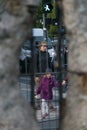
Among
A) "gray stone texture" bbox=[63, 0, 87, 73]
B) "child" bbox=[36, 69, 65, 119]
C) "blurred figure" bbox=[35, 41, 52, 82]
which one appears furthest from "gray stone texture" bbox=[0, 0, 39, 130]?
"child" bbox=[36, 69, 65, 119]

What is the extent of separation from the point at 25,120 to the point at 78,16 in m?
0.51

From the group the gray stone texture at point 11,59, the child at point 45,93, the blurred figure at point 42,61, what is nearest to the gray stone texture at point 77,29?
the gray stone texture at point 11,59

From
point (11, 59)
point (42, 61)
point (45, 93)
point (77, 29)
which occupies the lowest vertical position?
point (45, 93)

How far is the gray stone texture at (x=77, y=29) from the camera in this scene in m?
2.16

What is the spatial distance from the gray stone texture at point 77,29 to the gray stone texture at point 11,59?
0.18 metres

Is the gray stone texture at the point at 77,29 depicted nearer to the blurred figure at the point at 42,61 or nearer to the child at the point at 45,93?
the blurred figure at the point at 42,61

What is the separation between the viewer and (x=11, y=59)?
7.01 ft

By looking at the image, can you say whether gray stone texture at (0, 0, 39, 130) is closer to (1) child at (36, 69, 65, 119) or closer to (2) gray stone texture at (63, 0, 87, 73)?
(2) gray stone texture at (63, 0, 87, 73)

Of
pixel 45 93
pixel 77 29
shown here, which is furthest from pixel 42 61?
pixel 77 29

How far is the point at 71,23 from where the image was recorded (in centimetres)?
218

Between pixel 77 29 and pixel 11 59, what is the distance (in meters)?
0.32

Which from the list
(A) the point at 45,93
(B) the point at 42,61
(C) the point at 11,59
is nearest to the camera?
(C) the point at 11,59

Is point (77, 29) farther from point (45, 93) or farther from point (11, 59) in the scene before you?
point (45, 93)

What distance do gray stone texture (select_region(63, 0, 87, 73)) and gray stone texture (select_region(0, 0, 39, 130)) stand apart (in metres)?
0.18
